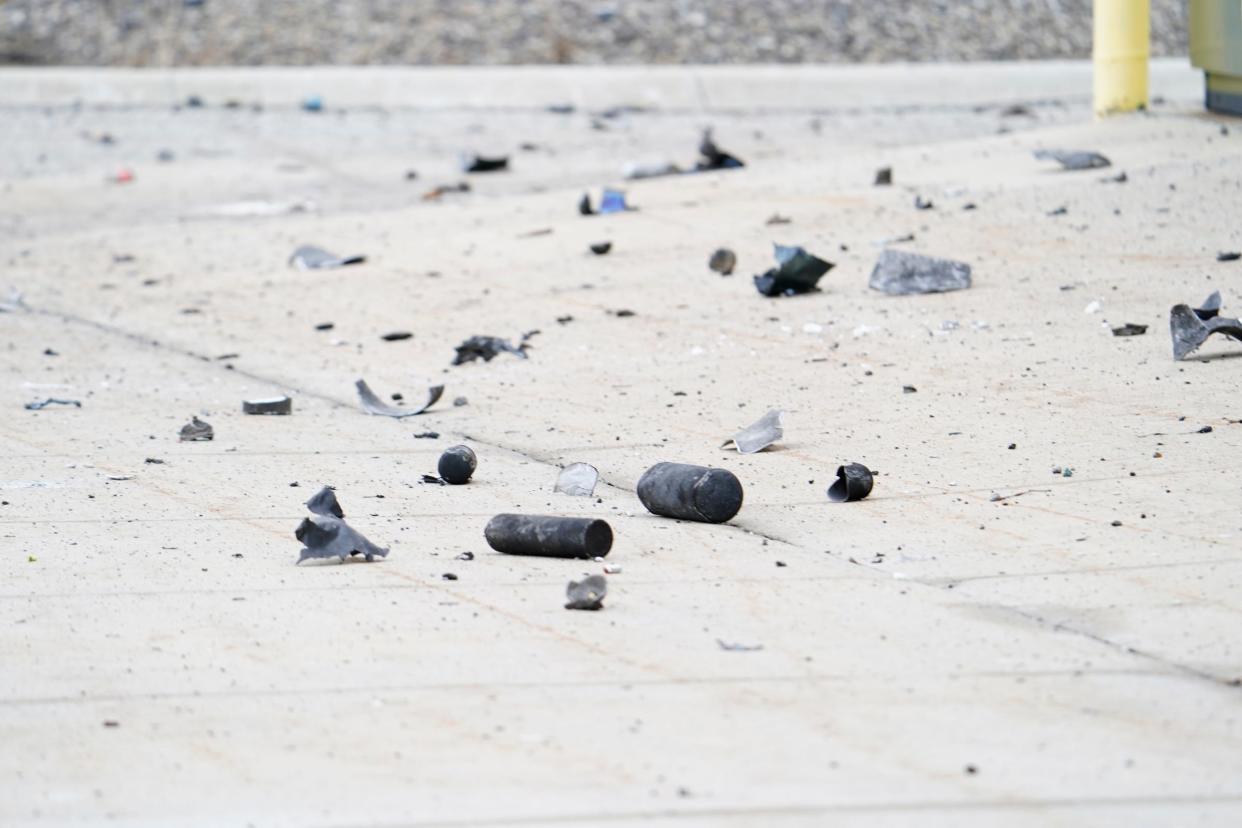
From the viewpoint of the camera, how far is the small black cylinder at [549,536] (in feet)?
14.9

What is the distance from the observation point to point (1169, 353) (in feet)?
21.2

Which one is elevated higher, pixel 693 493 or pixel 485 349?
pixel 693 493

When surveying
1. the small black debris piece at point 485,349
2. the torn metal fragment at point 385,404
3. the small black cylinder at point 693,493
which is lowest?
the small black debris piece at point 485,349

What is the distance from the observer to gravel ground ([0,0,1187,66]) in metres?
17.5

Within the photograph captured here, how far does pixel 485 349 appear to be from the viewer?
7.51 m

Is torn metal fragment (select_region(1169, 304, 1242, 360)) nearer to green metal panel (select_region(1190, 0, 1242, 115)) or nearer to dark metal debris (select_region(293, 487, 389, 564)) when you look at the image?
dark metal debris (select_region(293, 487, 389, 564))

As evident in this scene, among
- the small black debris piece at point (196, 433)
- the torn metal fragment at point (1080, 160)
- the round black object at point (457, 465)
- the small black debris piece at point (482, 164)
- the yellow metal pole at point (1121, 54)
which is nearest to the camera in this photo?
the round black object at point (457, 465)

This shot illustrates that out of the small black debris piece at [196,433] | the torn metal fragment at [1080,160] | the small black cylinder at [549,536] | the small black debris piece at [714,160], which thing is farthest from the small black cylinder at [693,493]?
the small black debris piece at [714,160]

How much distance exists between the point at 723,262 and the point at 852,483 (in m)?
3.56

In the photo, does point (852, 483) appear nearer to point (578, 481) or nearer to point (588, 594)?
point (578, 481)

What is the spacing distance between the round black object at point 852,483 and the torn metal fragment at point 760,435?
2.12ft

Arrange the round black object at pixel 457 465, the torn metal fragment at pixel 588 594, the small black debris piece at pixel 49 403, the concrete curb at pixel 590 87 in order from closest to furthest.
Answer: the torn metal fragment at pixel 588 594
the round black object at pixel 457 465
the small black debris piece at pixel 49 403
the concrete curb at pixel 590 87

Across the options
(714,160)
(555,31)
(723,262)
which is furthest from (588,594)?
(555,31)

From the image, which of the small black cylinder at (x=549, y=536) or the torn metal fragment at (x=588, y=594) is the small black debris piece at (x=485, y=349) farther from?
the torn metal fragment at (x=588, y=594)
